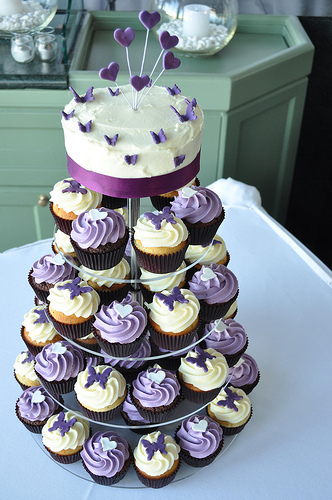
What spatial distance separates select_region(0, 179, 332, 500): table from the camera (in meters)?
1.31

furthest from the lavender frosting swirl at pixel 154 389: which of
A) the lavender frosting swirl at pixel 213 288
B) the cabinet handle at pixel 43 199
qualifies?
the cabinet handle at pixel 43 199

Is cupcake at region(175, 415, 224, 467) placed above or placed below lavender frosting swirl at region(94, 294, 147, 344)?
below

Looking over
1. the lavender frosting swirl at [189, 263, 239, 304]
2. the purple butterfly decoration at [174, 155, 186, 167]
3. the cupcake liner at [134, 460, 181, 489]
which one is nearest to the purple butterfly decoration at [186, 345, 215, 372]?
the lavender frosting swirl at [189, 263, 239, 304]

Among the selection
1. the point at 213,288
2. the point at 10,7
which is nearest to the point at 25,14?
the point at 10,7

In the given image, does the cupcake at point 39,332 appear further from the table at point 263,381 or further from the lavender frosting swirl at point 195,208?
the lavender frosting swirl at point 195,208

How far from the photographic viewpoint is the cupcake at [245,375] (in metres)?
1.47

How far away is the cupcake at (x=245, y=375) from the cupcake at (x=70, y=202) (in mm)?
594

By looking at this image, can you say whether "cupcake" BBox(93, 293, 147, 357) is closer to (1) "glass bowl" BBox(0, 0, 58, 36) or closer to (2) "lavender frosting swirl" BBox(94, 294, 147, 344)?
(2) "lavender frosting swirl" BBox(94, 294, 147, 344)

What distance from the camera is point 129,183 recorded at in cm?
105

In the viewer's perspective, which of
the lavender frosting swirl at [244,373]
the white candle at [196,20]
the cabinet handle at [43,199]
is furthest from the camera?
the cabinet handle at [43,199]

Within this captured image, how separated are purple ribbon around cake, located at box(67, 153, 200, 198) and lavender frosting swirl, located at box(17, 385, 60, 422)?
2.00 ft

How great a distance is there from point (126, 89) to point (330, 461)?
1.00 metres

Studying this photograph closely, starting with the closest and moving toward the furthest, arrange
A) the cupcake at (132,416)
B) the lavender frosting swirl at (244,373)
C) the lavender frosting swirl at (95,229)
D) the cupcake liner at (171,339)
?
the lavender frosting swirl at (95,229)
the cupcake liner at (171,339)
the cupcake at (132,416)
the lavender frosting swirl at (244,373)

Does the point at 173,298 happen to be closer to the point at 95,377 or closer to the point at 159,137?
the point at 95,377
